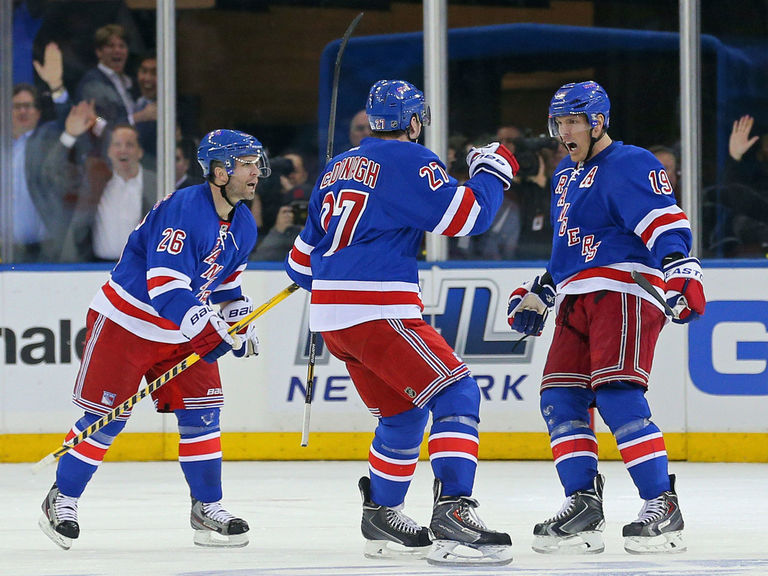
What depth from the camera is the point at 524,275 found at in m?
6.88

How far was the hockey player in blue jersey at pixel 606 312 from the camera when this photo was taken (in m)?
4.08

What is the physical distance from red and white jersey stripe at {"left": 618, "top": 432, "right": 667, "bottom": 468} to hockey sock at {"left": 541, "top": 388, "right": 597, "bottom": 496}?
0.38 feet

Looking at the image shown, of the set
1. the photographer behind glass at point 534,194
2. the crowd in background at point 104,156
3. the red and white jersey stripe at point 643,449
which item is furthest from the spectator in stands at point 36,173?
the red and white jersey stripe at point 643,449

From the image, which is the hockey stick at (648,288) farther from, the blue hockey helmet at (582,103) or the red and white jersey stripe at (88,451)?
the red and white jersey stripe at (88,451)

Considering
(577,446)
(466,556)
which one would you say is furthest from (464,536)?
(577,446)

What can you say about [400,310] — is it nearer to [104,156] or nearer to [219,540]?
[219,540]

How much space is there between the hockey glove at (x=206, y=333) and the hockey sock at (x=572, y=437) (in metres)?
0.97

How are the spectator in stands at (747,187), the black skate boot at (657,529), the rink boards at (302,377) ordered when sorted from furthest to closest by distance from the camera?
the spectator in stands at (747,187) → the rink boards at (302,377) → the black skate boot at (657,529)

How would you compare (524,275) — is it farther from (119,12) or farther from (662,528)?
(662,528)

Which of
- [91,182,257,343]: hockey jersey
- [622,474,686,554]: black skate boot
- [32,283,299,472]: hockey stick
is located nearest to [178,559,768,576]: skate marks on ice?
[622,474,686,554]: black skate boot

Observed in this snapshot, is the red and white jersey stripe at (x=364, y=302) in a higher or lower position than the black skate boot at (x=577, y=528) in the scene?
higher

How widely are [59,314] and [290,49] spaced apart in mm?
1709

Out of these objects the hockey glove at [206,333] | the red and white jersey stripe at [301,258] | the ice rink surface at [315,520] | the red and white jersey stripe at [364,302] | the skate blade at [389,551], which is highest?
the red and white jersey stripe at [301,258]

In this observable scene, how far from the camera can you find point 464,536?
12.6 feet
